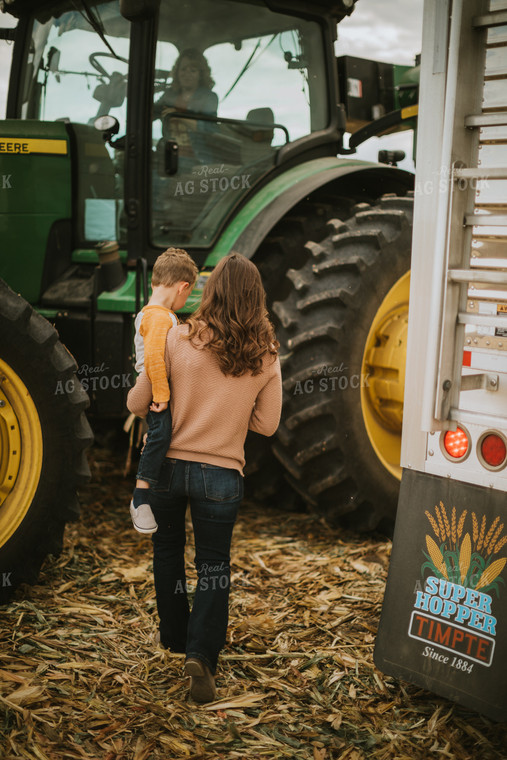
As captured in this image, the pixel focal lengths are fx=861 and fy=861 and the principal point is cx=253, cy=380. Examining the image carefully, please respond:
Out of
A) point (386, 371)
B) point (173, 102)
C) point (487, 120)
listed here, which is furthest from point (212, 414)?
point (173, 102)

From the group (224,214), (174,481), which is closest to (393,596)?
(174,481)

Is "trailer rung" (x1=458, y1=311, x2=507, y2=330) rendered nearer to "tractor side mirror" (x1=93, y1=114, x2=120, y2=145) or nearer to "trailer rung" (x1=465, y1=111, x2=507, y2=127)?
"trailer rung" (x1=465, y1=111, x2=507, y2=127)

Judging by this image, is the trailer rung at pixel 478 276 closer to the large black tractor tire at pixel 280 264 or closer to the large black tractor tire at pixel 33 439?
the large black tractor tire at pixel 33 439

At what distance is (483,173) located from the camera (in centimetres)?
248

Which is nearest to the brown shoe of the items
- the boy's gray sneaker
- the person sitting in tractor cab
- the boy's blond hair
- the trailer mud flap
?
the boy's gray sneaker

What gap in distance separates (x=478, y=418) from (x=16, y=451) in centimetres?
185

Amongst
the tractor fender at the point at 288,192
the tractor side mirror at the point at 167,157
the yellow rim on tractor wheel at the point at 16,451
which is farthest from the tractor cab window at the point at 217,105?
the yellow rim on tractor wheel at the point at 16,451

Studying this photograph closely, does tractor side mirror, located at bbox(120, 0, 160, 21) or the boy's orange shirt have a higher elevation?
tractor side mirror, located at bbox(120, 0, 160, 21)

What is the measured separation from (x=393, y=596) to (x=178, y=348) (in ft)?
3.50

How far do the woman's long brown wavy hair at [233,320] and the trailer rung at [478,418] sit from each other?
2.10ft

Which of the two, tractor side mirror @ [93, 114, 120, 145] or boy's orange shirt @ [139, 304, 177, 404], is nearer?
boy's orange shirt @ [139, 304, 177, 404]

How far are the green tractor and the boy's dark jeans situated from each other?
1.22 meters

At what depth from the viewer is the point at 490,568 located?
257cm

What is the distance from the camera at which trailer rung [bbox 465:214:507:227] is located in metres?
2.47
